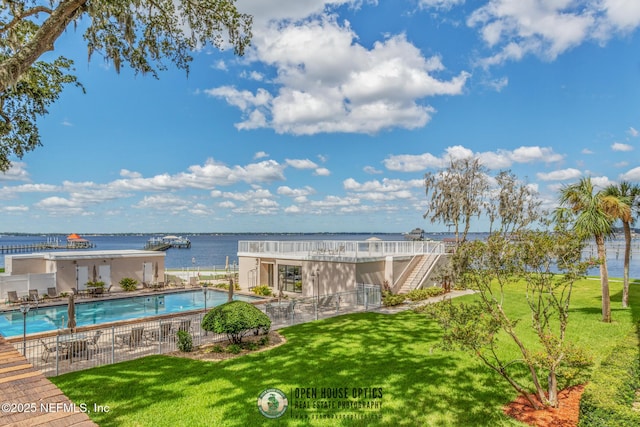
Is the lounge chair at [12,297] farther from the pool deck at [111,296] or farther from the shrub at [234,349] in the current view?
the shrub at [234,349]

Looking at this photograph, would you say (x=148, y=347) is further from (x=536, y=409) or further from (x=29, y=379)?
(x=536, y=409)

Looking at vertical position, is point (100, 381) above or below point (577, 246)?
below

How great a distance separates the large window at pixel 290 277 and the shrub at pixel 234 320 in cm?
1102

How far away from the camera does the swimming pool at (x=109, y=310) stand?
16.2m

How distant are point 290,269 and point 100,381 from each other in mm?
15063

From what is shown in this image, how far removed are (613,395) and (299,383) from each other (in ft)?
18.5

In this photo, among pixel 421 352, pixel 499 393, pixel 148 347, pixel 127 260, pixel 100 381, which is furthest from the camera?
pixel 127 260

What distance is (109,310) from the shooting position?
19422 mm

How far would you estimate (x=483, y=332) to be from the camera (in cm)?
642

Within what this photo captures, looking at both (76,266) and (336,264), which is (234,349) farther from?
(76,266)

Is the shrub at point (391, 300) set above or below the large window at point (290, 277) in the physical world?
below

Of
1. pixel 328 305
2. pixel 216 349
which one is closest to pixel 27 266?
pixel 216 349

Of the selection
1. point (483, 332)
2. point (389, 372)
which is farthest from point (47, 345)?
point (483, 332)

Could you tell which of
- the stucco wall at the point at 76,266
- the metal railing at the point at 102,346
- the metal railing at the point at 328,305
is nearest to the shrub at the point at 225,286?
the stucco wall at the point at 76,266
